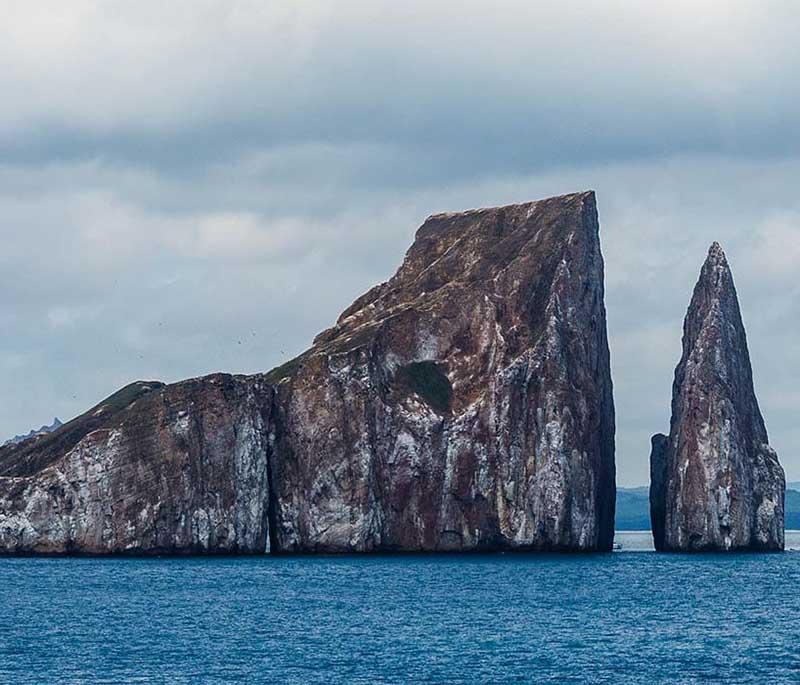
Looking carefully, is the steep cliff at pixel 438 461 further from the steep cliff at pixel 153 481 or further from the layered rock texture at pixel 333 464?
the steep cliff at pixel 153 481

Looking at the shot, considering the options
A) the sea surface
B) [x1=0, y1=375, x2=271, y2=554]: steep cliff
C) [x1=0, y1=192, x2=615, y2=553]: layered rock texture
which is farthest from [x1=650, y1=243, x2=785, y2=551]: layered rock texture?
[x1=0, y1=375, x2=271, y2=554]: steep cliff

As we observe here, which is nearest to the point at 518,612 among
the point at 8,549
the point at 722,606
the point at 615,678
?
the point at 722,606

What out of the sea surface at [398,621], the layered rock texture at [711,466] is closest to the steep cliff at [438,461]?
the layered rock texture at [711,466]

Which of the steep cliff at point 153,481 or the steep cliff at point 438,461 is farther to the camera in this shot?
the steep cliff at point 438,461

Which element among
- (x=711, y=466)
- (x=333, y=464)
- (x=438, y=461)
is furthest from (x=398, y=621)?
(x=711, y=466)

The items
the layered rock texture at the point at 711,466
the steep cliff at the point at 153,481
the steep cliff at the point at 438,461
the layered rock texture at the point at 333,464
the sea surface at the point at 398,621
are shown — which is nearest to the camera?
the sea surface at the point at 398,621

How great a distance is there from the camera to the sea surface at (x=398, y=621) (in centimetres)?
9850

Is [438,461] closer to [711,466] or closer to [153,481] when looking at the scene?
[711,466]

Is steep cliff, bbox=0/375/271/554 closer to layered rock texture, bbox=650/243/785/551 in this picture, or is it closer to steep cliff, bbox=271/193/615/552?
steep cliff, bbox=271/193/615/552

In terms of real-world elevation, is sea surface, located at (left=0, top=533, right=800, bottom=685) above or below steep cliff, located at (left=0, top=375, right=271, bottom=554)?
below

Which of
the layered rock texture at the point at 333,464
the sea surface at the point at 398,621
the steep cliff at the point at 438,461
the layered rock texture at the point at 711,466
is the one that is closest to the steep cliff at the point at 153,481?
the layered rock texture at the point at 333,464

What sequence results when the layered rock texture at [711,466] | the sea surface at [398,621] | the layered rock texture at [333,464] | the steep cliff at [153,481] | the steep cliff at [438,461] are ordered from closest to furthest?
the sea surface at [398,621] < the steep cliff at [153,481] < the layered rock texture at [333,464] < the steep cliff at [438,461] < the layered rock texture at [711,466]

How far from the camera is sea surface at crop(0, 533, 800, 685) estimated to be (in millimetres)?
98500

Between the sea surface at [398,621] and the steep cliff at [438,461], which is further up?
the steep cliff at [438,461]
